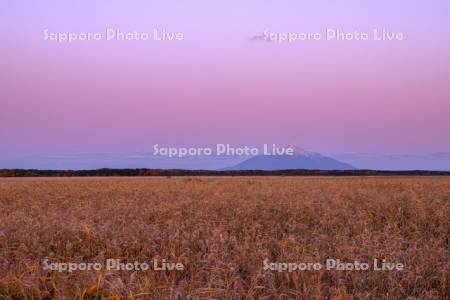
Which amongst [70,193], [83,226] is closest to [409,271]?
[83,226]

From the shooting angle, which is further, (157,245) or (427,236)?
(427,236)

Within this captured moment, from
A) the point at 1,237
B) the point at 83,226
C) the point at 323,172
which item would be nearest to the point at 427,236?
the point at 83,226

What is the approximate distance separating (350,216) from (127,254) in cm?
576

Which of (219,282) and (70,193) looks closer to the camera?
(219,282)

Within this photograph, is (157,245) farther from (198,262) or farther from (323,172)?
(323,172)

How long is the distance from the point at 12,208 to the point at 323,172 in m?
69.4

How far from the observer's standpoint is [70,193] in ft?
65.9

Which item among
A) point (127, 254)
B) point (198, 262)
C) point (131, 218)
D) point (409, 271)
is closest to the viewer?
point (409, 271)

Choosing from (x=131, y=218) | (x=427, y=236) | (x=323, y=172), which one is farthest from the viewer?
(x=323, y=172)

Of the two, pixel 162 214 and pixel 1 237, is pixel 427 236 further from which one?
pixel 1 237

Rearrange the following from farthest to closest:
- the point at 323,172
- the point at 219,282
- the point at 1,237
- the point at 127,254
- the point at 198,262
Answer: the point at 323,172 → the point at 1,237 → the point at 127,254 → the point at 198,262 → the point at 219,282

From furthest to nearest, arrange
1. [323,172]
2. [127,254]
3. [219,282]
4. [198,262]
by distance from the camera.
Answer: [323,172] < [127,254] < [198,262] < [219,282]

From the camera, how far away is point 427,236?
11328 mm

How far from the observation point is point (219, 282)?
6.58 metres
